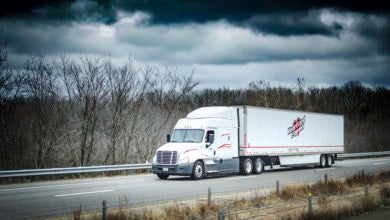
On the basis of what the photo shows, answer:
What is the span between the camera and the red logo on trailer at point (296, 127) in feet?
96.7

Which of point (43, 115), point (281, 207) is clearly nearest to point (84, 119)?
point (43, 115)

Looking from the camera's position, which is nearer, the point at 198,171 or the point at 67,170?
the point at 67,170

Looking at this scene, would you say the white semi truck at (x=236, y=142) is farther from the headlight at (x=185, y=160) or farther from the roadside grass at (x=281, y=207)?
the roadside grass at (x=281, y=207)

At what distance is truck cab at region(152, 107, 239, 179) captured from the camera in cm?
2220

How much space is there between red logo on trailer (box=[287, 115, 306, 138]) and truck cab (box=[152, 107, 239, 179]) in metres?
5.62

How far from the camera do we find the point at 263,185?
65.1 ft

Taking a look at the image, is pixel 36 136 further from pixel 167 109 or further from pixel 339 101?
pixel 339 101

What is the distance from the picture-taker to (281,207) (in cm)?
1293

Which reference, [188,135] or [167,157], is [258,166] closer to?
[188,135]

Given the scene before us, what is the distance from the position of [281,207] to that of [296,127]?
698 inches

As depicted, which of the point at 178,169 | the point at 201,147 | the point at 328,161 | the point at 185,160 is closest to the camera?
the point at 178,169

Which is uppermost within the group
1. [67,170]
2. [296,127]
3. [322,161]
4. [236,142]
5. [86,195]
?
[296,127]

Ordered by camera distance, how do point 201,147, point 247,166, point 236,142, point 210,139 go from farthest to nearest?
Result: point 247,166 < point 236,142 < point 210,139 < point 201,147

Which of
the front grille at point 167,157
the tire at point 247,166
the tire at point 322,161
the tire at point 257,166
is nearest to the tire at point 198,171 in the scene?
the front grille at point 167,157
